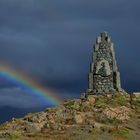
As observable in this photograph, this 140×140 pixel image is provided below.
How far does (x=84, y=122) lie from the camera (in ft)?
157

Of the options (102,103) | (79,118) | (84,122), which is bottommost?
(84,122)

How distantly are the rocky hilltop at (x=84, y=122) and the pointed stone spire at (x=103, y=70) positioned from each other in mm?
1430

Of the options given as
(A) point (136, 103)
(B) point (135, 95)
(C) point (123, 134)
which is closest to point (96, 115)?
(C) point (123, 134)

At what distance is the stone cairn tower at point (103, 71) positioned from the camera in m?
57.5

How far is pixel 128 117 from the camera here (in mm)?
50219

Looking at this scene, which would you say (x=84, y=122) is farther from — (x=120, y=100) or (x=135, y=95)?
(x=135, y=95)

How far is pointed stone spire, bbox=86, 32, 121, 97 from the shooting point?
189ft

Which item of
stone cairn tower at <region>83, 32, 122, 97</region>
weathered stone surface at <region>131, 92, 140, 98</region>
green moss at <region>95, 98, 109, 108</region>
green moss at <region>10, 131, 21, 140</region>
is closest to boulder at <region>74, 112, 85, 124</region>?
green moss at <region>95, 98, 109, 108</region>

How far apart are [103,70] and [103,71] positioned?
6.4 inches

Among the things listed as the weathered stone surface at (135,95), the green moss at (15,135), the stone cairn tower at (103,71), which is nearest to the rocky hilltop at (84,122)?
the green moss at (15,135)

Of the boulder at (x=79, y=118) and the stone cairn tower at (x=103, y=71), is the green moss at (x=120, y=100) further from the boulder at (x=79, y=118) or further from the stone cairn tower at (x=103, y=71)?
the boulder at (x=79, y=118)

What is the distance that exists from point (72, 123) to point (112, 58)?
565 inches

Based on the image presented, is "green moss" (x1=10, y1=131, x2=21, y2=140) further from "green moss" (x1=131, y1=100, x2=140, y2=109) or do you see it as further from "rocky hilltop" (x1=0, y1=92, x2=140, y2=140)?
"green moss" (x1=131, y1=100, x2=140, y2=109)

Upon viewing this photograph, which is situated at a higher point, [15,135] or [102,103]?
[102,103]
